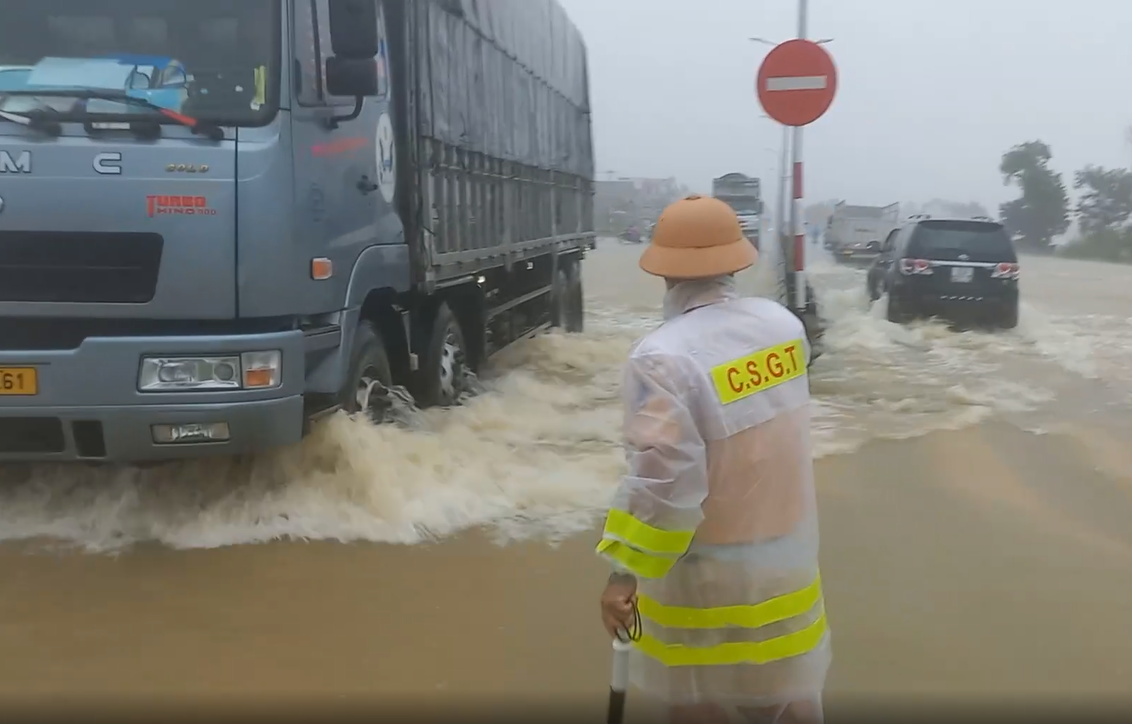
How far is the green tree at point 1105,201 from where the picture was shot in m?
54.9

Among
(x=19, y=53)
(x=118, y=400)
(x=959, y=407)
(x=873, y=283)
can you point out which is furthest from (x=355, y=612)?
(x=873, y=283)

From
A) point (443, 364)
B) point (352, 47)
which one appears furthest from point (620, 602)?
point (443, 364)

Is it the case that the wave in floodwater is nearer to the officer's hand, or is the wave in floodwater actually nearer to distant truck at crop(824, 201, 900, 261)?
the officer's hand

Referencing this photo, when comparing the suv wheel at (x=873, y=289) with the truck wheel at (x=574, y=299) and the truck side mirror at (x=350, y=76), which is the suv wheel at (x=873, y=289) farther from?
the truck side mirror at (x=350, y=76)

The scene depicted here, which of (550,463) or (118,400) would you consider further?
(550,463)

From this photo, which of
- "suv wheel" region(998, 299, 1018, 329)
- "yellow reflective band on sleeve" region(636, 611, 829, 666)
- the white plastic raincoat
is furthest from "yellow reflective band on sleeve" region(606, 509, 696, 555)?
"suv wheel" region(998, 299, 1018, 329)

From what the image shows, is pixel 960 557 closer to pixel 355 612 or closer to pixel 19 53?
pixel 355 612

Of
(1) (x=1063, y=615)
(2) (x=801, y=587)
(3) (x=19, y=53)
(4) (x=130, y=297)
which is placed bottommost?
(1) (x=1063, y=615)

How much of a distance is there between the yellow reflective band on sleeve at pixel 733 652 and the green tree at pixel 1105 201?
57551 mm

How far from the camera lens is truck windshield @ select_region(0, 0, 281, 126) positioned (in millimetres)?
4848

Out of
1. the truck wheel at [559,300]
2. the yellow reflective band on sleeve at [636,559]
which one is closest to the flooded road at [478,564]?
the yellow reflective band on sleeve at [636,559]

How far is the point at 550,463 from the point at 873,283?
41.2ft

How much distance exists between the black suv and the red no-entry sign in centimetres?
546

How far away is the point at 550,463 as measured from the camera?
22.8ft
